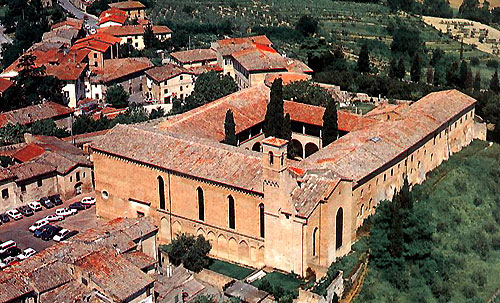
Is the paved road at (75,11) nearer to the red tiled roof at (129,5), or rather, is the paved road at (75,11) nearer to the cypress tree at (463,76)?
the red tiled roof at (129,5)

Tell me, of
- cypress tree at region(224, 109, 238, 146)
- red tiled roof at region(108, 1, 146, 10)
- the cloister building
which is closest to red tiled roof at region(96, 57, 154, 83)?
the cloister building

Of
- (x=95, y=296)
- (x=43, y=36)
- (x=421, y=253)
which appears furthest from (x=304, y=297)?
(x=43, y=36)

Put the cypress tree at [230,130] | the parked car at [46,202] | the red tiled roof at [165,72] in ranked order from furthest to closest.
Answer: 1. the red tiled roof at [165,72]
2. the parked car at [46,202]
3. the cypress tree at [230,130]

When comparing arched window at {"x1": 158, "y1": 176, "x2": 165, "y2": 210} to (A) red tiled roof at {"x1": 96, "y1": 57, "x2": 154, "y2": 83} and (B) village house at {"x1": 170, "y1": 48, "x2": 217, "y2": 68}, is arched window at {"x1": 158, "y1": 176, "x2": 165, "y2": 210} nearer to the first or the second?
(A) red tiled roof at {"x1": 96, "y1": 57, "x2": 154, "y2": 83}

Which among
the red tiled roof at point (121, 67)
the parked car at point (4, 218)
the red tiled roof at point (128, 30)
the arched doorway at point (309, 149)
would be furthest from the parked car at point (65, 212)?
the red tiled roof at point (128, 30)

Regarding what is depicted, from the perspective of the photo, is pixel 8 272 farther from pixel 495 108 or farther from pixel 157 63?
pixel 157 63
